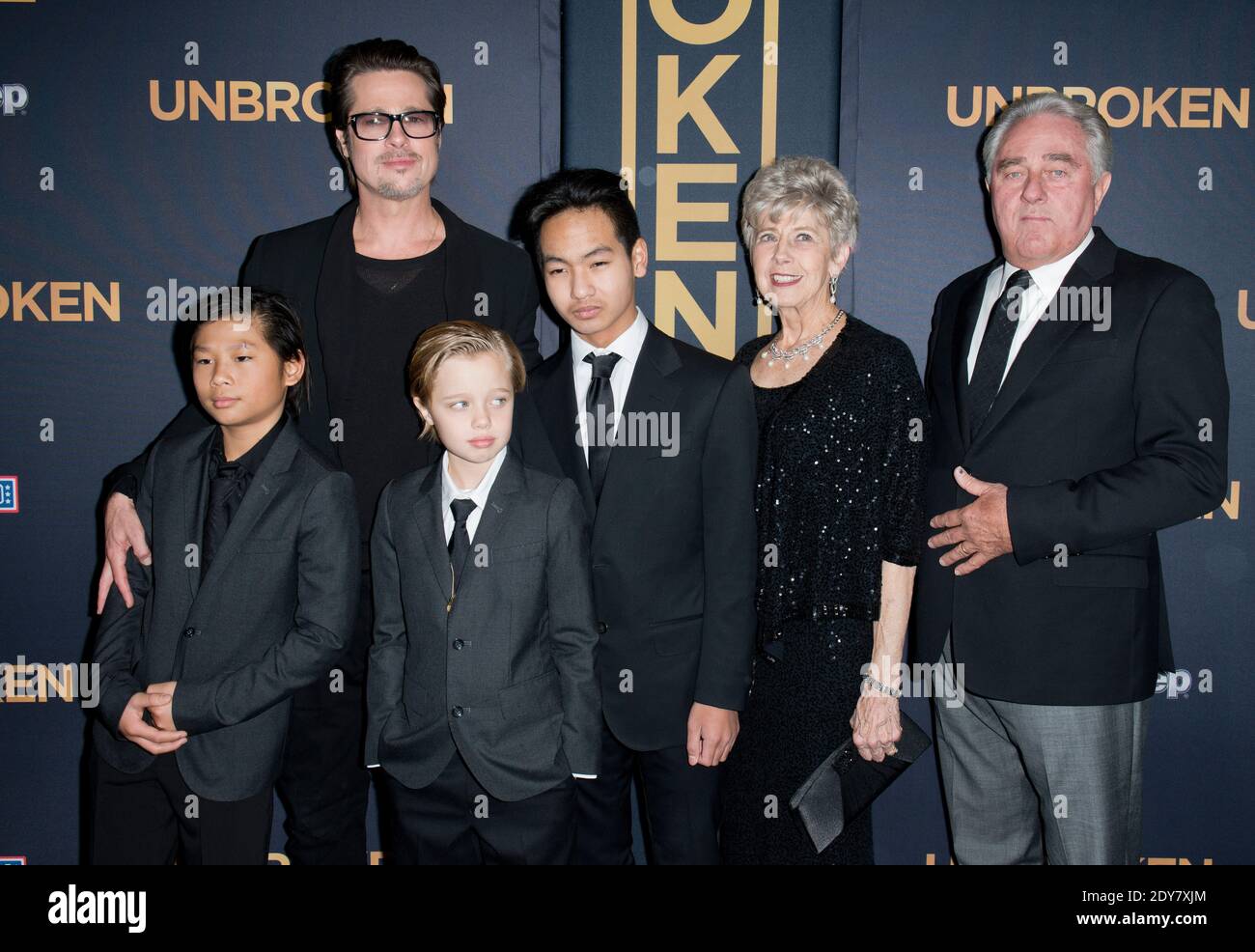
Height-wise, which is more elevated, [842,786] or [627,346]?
[627,346]

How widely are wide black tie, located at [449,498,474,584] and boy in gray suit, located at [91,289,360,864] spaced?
0.32 meters

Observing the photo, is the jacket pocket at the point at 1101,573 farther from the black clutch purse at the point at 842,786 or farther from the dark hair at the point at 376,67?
the dark hair at the point at 376,67

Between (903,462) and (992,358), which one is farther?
(992,358)

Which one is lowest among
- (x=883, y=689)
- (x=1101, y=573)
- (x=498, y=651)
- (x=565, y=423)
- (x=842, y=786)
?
(x=842, y=786)

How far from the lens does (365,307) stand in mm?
2881

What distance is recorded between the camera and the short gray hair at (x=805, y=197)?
265 centimetres

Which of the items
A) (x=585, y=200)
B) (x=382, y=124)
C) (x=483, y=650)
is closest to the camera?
(x=483, y=650)

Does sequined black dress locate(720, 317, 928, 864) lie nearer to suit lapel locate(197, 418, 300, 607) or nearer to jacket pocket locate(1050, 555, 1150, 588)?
jacket pocket locate(1050, 555, 1150, 588)

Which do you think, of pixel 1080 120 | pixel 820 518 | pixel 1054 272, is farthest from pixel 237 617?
pixel 1080 120

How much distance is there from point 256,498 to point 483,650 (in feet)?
2.39

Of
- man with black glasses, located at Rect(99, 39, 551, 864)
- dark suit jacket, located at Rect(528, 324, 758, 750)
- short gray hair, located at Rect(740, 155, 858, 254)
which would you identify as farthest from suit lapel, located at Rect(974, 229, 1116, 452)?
man with black glasses, located at Rect(99, 39, 551, 864)

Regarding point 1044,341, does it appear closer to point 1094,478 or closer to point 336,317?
point 1094,478

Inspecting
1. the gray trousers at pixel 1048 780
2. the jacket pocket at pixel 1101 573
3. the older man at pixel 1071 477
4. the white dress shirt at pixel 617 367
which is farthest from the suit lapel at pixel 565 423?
the jacket pocket at pixel 1101 573

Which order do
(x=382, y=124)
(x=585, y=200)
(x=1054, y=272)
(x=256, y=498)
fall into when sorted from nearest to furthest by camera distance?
(x=256, y=498), (x=585, y=200), (x=1054, y=272), (x=382, y=124)
